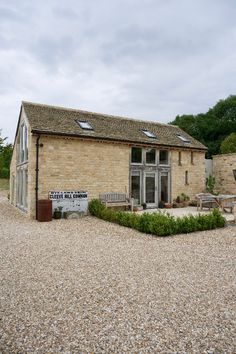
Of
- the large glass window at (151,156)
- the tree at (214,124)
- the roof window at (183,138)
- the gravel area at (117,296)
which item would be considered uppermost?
the tree at (214,124)

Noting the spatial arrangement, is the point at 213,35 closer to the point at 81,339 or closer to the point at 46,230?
the point at 46,230

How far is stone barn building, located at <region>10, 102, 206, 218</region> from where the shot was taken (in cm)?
1302

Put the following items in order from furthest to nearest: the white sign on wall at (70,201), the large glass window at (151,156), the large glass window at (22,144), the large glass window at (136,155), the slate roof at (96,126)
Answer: the large glass window at (151,156)
the large glass window at (136,155)
the large glass window at (22,144)
the slate roof at (96,126)
the white sign on wall at (70,201)

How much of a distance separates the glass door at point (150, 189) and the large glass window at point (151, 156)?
0.75 m

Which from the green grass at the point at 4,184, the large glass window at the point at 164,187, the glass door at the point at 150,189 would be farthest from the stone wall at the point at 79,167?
the green grass at the point at 4,184

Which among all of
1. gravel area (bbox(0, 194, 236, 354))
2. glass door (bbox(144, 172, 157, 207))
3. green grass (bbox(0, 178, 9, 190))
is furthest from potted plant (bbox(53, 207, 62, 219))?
green grass (bbox(0, 178, 9, 190))

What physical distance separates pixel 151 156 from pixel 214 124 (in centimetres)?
2642

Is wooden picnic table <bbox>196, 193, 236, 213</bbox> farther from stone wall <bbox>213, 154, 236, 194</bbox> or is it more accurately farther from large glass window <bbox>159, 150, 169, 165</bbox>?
stone wall <bbox>213, 154, 236, 194</bbox>

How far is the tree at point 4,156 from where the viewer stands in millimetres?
29178

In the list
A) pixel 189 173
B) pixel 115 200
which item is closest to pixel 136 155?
pixel 115 200

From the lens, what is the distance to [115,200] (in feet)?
48.2

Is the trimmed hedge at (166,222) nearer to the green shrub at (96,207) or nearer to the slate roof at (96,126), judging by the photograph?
the green shrub at (96,207)

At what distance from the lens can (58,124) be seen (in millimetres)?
14008

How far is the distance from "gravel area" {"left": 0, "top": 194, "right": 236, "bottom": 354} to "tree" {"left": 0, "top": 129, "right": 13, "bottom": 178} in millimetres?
23345
